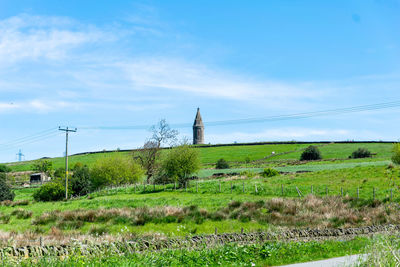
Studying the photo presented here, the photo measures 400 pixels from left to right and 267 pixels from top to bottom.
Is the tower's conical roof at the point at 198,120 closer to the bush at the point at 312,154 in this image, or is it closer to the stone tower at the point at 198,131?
the stone tower at the point at 198,131

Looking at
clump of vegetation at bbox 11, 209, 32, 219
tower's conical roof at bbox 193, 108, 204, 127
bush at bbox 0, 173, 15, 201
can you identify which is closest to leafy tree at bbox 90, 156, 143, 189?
bush at bbox 0, 173, 15, 201

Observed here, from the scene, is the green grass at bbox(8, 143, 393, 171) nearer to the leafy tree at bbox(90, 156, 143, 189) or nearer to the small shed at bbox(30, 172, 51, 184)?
the small shed at bbox(30, 172, 51, 184)

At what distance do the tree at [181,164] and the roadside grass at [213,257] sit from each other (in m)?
46.2

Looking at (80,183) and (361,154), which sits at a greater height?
(361,154)

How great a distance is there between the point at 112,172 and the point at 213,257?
6132 centimetres

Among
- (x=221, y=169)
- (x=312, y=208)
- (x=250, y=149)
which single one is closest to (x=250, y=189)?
(x=312, y=208)

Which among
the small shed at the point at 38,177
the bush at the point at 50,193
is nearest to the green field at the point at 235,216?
the bush at the point at 50,193

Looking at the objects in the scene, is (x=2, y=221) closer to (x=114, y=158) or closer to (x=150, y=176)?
(x=114, y=158)

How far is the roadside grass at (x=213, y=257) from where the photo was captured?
11.7 meters

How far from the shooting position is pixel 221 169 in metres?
86.8

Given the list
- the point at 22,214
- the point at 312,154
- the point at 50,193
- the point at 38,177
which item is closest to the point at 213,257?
the point at 22,214

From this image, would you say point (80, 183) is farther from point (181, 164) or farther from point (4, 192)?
point (181, 164)

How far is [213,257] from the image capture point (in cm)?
1322

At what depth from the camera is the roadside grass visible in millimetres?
11680
